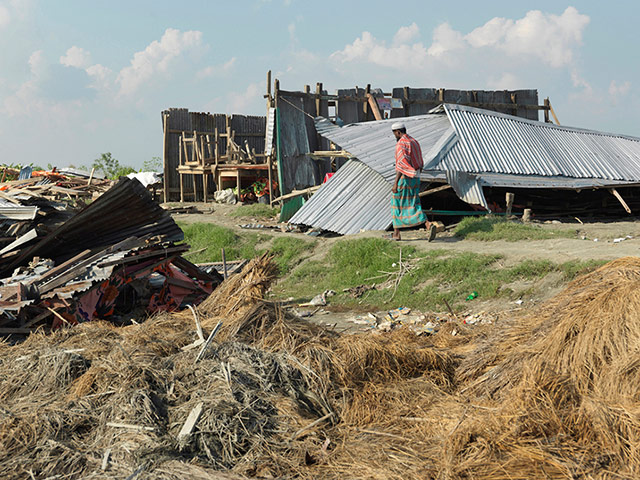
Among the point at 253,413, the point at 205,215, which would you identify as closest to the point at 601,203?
the point at 205,215

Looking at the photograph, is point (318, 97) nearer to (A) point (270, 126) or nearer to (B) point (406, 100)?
(A) point (270, 126)

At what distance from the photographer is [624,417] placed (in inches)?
121

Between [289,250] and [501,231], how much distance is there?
156 inches

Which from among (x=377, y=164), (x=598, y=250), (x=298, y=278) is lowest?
(x=298, y=278)

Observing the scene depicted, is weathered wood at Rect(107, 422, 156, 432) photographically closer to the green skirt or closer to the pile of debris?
the pile of debris

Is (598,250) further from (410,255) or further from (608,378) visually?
(608,378)

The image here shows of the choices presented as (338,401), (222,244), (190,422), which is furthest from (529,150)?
(190,422)

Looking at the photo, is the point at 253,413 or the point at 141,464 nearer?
the point at 141,464

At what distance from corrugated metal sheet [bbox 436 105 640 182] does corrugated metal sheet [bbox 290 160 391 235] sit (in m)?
1.35

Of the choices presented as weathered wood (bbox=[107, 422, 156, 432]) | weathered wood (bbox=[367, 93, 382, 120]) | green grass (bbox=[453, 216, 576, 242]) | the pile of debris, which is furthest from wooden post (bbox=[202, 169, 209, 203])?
weathered wood (bbox=[107, 422, 156, 432])

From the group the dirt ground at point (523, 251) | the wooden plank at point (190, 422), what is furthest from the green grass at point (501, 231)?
the wooden plank at point (190, 422)

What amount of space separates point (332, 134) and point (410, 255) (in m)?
5.28

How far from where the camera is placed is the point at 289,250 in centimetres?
1168

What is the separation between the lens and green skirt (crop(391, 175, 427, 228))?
10.6 m
